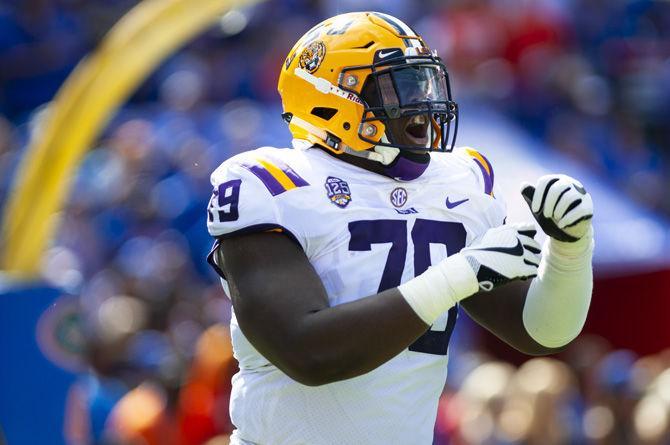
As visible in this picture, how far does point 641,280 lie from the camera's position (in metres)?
7.05

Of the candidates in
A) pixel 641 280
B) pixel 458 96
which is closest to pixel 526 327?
pixel 641 280

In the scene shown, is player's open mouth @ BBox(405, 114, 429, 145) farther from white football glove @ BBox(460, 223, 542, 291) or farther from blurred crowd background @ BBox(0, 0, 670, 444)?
blurred crowd background @ BBox(0, 0, 670, 444)

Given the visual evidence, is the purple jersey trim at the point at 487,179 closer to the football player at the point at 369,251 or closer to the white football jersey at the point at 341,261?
the football player at the point at 369,251

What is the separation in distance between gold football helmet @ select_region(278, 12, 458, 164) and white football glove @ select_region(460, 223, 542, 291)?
321 millimetres

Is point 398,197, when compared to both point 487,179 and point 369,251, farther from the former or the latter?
point 487,179

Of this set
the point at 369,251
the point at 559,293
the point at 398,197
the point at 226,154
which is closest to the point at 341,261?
the point at 369,251

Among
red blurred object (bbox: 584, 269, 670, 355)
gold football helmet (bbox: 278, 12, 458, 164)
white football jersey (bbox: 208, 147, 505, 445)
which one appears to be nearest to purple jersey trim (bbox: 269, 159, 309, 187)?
white football jersey (bbox: 208, 147, 505, 445)

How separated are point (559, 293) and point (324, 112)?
0.67 meters

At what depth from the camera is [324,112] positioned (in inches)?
115

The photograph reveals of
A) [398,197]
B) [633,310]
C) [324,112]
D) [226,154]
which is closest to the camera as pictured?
[398,197]

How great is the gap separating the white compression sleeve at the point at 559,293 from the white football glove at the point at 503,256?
8 centimetres

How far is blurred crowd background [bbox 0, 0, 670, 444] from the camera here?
572cm

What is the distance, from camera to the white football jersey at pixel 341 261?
8.79 ft

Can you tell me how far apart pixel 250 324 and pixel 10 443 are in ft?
7.78
